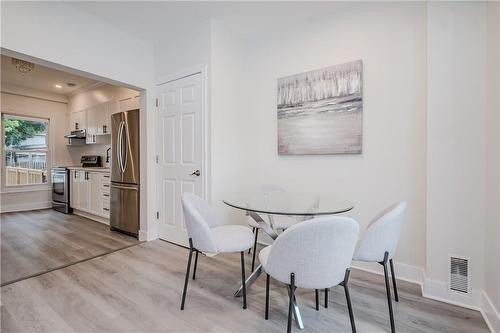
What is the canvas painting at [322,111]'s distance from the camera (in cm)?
237

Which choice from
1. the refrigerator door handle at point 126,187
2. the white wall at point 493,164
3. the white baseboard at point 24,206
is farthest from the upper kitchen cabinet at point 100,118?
the white wall at point 493,164

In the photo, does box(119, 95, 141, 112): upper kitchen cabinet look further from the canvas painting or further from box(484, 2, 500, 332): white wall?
box(484, 2, 500, 332): white wall

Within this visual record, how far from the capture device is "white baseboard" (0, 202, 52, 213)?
4.86 meters

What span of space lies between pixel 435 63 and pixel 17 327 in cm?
346

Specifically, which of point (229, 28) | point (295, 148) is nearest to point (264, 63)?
point (229, 28)

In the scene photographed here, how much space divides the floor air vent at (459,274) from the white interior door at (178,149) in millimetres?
2359

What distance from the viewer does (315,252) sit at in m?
1.20

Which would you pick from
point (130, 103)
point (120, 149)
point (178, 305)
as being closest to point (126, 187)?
point (120, 149)

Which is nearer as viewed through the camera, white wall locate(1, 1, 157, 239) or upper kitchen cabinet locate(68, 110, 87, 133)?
white wall locate(1, 1, 157, 239)

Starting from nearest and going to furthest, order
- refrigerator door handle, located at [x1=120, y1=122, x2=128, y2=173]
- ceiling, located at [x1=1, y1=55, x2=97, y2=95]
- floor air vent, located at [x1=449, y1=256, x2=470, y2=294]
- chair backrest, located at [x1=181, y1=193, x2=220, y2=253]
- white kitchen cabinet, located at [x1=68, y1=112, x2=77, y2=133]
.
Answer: chair backrest, located at [x1=181, y1=193, x2=220, y2=253] → floor air vent, located at [x1=449, y1=256, x2=470, y2=294] → refrigerator door handle, located at [x1=120, y1=122, x2=128, y2=173] → ceiling, located at [x1=1, y1=55, x2=97, y2=95] → white kitchen cabinet, located at [x1=68, y1=112, x2=77, y2=133]

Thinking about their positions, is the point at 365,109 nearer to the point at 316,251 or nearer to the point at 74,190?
the point at 316,251

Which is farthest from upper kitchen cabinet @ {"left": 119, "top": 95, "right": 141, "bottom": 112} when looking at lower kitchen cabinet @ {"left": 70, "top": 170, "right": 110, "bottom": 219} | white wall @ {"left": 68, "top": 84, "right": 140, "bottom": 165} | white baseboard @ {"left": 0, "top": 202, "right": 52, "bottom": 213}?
white baseboard @ {"left": 0, "top": 202, "right": 52, "bottom": 213}

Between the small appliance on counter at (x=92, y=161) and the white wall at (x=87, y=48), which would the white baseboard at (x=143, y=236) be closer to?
the white wall at (x=87, y=48)

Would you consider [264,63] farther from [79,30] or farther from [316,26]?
[79,30]
